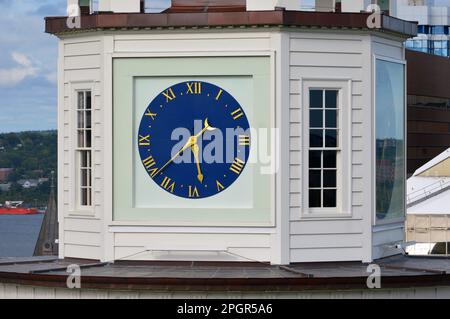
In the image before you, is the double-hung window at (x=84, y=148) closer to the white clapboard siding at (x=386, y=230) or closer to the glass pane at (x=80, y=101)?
the glass pane at (x=80, y=101)

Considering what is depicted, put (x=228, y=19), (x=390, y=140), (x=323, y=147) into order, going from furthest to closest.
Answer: (x=390, y=140) < (x=323, y=147) < (x=228, y=19)

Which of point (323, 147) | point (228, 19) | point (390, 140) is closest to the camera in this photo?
point (228, 19)

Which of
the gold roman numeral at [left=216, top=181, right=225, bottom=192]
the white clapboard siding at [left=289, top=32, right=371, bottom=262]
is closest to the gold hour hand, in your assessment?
the gold roman numeral at [left=216, top=181, right=225, bottom=192]

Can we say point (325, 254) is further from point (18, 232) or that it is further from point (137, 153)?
point (18, 232)

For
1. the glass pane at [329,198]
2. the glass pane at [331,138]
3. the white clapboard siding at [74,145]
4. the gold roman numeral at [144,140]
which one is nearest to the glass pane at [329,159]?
the glass pane at [331,138]

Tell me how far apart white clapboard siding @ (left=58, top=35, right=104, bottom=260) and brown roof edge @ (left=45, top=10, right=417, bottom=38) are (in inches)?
15.1

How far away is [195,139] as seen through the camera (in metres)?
22.6

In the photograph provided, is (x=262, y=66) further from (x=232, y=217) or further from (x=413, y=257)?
(x=413, y=257)

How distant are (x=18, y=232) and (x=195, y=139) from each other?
140961mm

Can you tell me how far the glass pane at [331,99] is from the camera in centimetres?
2289

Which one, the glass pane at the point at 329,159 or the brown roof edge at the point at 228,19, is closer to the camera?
the brown roof edge at the point at 228,19

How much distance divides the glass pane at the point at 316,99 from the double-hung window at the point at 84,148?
3304 mm

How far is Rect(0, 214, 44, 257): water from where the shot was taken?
138 metres

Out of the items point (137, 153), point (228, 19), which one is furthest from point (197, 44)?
point (137, 153)
